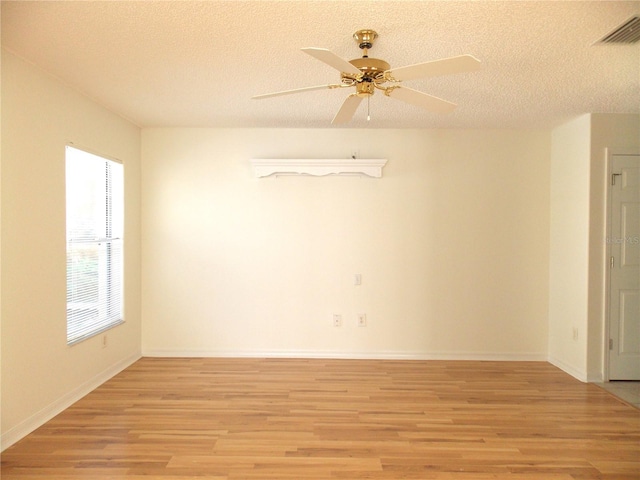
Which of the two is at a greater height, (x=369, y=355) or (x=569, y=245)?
(x=569, y=245)

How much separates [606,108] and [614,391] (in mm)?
2438

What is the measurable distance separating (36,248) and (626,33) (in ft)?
12.5

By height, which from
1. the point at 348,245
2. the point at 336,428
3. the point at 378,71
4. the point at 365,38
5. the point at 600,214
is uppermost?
the point at 365,38

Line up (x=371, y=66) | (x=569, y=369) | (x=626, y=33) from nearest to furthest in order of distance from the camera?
(x=371, y=66), (x=626, y=33), (x=569, y=369)

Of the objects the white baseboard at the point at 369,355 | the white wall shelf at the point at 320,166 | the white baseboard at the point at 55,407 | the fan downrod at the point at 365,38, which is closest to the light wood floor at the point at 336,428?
the white baseboard at the point at 55,407

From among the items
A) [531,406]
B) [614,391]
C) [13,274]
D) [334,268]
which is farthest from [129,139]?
[614,391]

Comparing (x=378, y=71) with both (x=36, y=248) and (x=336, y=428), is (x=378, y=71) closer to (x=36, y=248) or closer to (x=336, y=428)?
(x=336, y=428)

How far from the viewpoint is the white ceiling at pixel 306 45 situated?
205 centimetres

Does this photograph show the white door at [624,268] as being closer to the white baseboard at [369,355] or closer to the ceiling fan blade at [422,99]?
the white baseboard at [369,355]

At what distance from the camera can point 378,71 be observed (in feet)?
6.72

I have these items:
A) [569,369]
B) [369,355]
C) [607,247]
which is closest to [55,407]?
[369,355]

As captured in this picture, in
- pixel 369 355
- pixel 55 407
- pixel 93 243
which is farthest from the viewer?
pixel 369 355

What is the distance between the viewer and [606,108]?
3.59 meters

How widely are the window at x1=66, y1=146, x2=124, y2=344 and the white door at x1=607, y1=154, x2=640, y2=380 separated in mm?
4613
